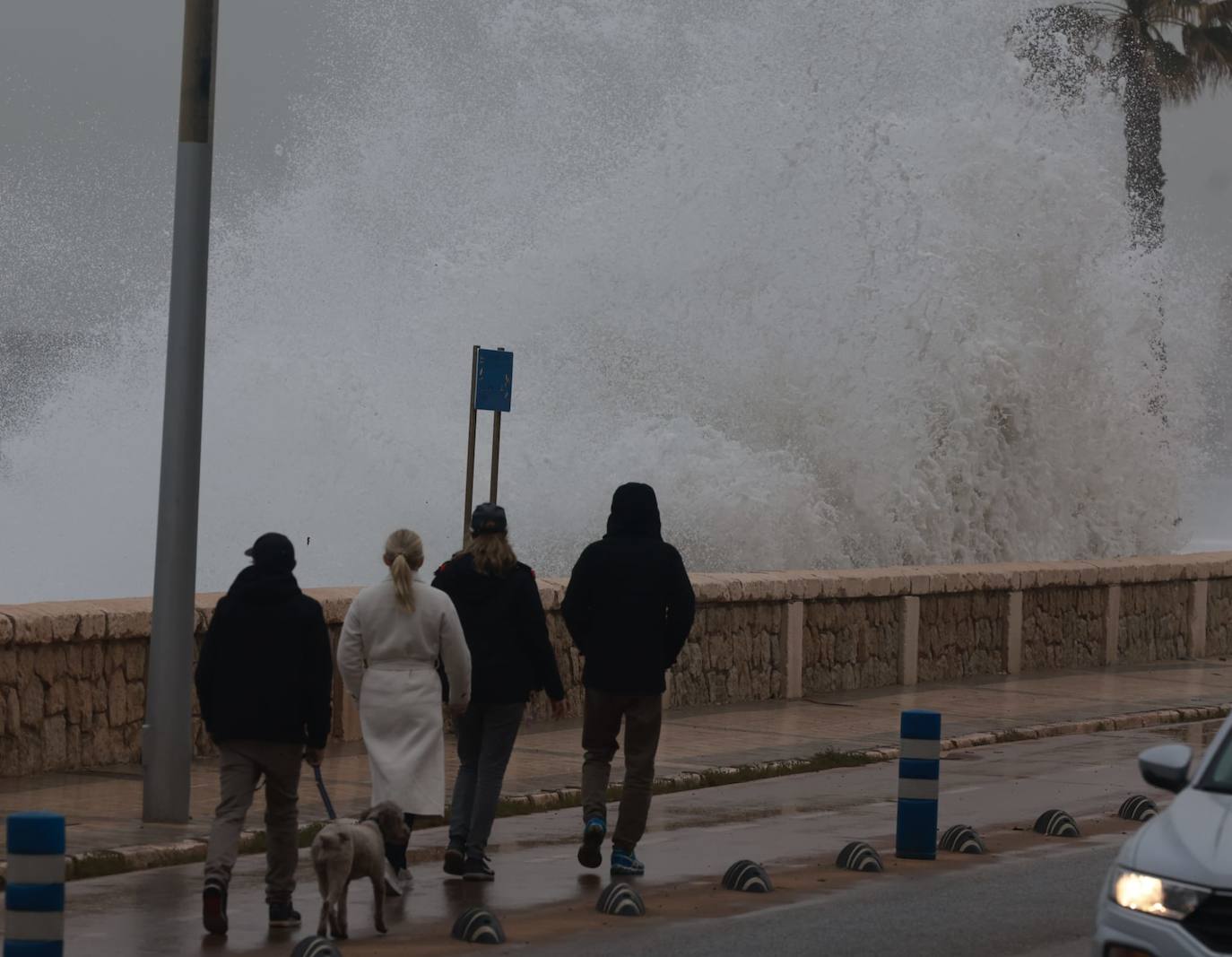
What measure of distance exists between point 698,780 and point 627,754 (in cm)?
381

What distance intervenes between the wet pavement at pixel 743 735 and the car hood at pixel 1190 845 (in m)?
5.51

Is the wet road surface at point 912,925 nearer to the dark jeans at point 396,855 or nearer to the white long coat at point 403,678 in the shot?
the dark jeans at point 396,855

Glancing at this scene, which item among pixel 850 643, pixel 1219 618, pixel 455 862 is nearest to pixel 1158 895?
pixel 455 862

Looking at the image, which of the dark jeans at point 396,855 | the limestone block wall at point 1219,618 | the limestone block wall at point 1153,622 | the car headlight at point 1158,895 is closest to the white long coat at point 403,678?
the dark jeans at point 396,855

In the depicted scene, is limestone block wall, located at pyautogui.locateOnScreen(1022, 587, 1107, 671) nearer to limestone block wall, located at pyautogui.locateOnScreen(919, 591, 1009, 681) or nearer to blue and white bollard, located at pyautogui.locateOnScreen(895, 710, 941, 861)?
limestone block wall, located at pyautogui.locateOnScreen(919, 591, 1009, 681)

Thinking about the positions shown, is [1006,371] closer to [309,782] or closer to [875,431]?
[875,431]

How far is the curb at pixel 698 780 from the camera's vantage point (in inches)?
387

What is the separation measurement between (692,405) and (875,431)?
2874 millimetres

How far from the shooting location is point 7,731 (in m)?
12.0

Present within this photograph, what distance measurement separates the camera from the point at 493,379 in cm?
1586

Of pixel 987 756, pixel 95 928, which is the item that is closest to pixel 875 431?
pixel 987 756

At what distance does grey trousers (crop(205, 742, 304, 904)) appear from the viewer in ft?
27.6

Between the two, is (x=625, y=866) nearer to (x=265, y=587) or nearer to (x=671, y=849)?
(x=671, y=849)

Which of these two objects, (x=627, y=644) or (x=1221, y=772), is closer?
(x=1221, y=772)
